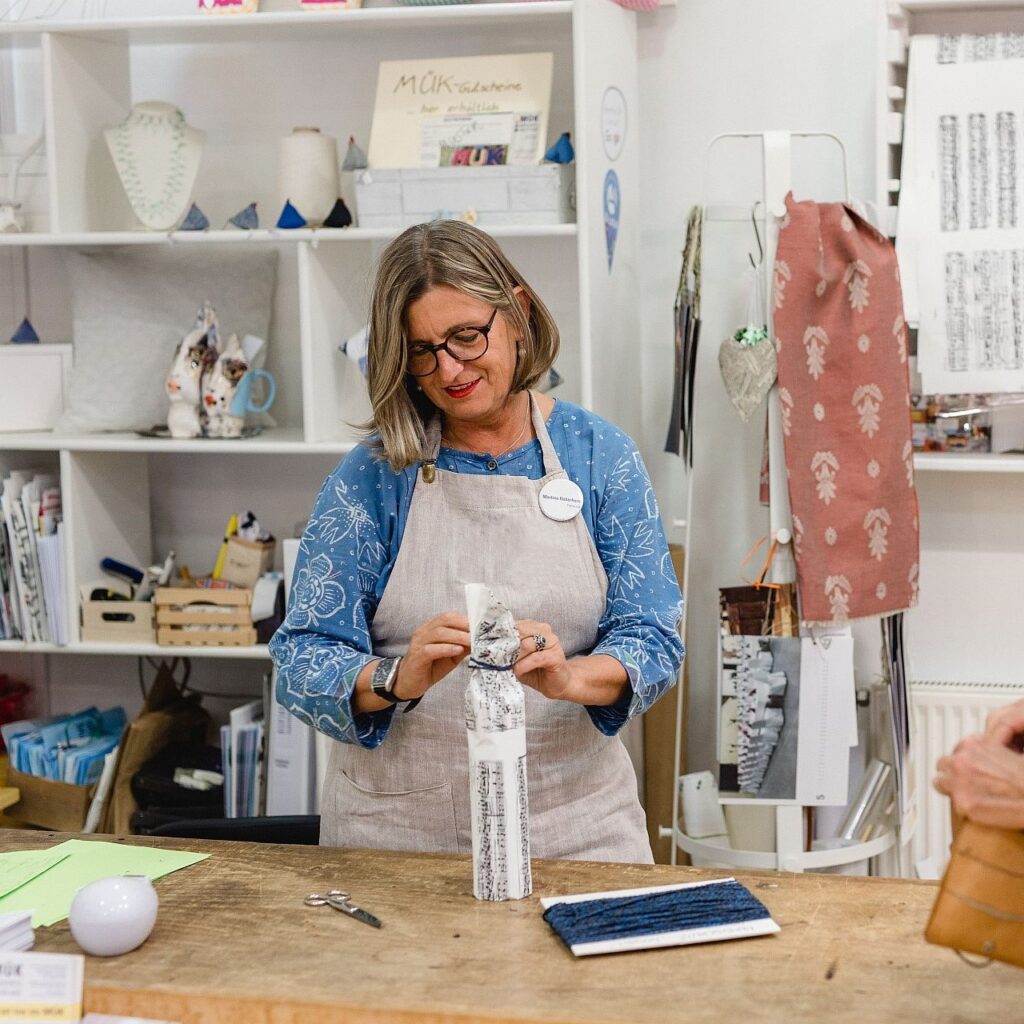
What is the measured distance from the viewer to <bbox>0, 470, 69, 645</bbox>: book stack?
310cm

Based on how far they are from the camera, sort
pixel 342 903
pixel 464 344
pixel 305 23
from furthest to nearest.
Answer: pixel 305 23
pixel 464 344
pixel 342 903

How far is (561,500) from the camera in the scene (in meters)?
1.88

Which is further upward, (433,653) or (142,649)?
(433,653)

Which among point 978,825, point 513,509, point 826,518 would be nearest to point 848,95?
point 826,518

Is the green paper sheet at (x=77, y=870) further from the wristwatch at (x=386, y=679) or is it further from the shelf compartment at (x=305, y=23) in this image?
the shelf compartment at (x=305, y=23)

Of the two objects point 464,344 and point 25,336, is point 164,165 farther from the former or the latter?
point 464,344

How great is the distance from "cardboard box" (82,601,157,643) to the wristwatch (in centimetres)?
150

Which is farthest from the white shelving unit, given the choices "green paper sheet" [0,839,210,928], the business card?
the business card

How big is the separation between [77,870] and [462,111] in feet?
6.06

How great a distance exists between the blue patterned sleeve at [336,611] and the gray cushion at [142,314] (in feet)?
4.70

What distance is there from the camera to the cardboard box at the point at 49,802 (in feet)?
10.2

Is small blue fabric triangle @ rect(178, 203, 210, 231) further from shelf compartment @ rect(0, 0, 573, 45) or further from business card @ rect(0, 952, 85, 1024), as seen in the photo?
business card @ rect(0, 952, 85, 1024)

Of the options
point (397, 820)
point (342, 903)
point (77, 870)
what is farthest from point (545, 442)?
point (77, 870)

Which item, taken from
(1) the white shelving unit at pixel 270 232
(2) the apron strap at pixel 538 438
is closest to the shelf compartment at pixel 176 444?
(1) the white shelving unit at pixel 270 232
